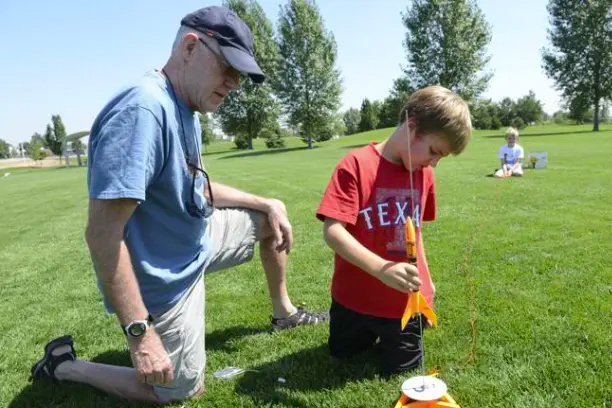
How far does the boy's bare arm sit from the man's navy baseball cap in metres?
0.89

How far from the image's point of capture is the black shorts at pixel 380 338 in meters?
2.85

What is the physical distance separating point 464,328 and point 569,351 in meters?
0.66

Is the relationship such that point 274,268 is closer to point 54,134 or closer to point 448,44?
point 448,44

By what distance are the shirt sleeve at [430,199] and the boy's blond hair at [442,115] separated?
556 millimetres

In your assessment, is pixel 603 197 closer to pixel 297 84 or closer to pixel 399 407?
pixel 399 407

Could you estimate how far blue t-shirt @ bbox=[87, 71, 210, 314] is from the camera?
1944mm

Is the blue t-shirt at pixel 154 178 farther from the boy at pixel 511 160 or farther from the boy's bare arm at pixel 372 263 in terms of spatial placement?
the boy at pixel 511 160

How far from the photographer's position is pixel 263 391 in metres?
2.78

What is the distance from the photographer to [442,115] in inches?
99.4

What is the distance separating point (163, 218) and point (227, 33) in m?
0.95

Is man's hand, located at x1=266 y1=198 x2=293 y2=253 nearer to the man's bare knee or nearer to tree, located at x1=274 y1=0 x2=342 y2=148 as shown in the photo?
the man's bare knee

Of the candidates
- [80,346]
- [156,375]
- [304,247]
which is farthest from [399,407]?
[304,247]

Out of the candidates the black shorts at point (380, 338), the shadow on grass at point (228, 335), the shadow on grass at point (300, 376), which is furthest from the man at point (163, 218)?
the black shorts at point (380, 338)

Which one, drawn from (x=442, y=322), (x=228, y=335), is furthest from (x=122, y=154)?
(x=442, y=322)
